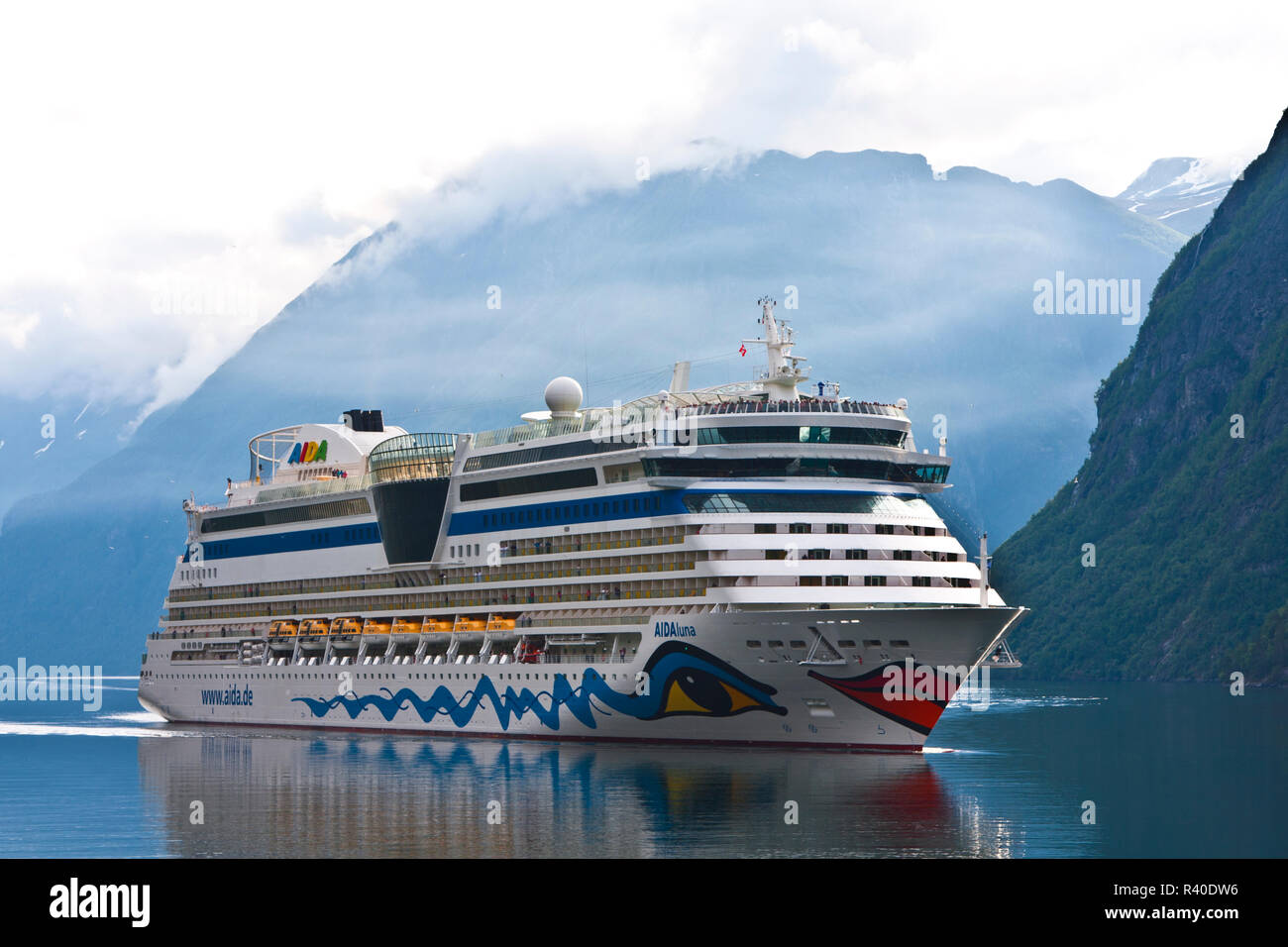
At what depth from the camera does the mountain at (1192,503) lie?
157125mm

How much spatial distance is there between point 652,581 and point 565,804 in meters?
16.1

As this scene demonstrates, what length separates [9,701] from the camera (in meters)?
153

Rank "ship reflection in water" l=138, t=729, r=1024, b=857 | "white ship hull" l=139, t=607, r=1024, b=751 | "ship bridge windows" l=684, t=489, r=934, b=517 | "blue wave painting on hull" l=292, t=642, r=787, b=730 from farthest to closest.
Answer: "ship bridge windows" l=684, t=489, r=934, b=517
"blue wave painting on hull" l=292, t=642, r=787, b=730
"white ship hull" l=139, t=607, r=1024, b=751
"ship reflection in water" l=138, t=729, r=1024, b=857

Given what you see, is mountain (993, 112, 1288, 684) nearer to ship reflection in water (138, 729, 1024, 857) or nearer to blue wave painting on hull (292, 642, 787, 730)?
blue wave painting on hull (292, 642, 787, 730)

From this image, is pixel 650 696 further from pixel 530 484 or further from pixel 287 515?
pixel 287 515

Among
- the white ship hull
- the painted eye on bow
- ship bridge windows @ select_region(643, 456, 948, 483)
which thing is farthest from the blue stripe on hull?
the painted eye on bow

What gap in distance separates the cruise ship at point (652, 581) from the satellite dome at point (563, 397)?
0.43 ft

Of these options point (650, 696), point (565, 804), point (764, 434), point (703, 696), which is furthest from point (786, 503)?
point (565, 804)

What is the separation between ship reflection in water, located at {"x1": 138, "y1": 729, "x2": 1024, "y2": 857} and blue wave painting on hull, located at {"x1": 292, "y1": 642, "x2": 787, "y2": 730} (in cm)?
141

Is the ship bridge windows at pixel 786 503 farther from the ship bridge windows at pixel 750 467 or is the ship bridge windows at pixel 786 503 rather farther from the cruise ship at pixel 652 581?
the ship bridge windows at pixel 750 467

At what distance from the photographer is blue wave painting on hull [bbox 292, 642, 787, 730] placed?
5828 centimetres

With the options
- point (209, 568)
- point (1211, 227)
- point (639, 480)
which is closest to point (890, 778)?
point (639, 480)
